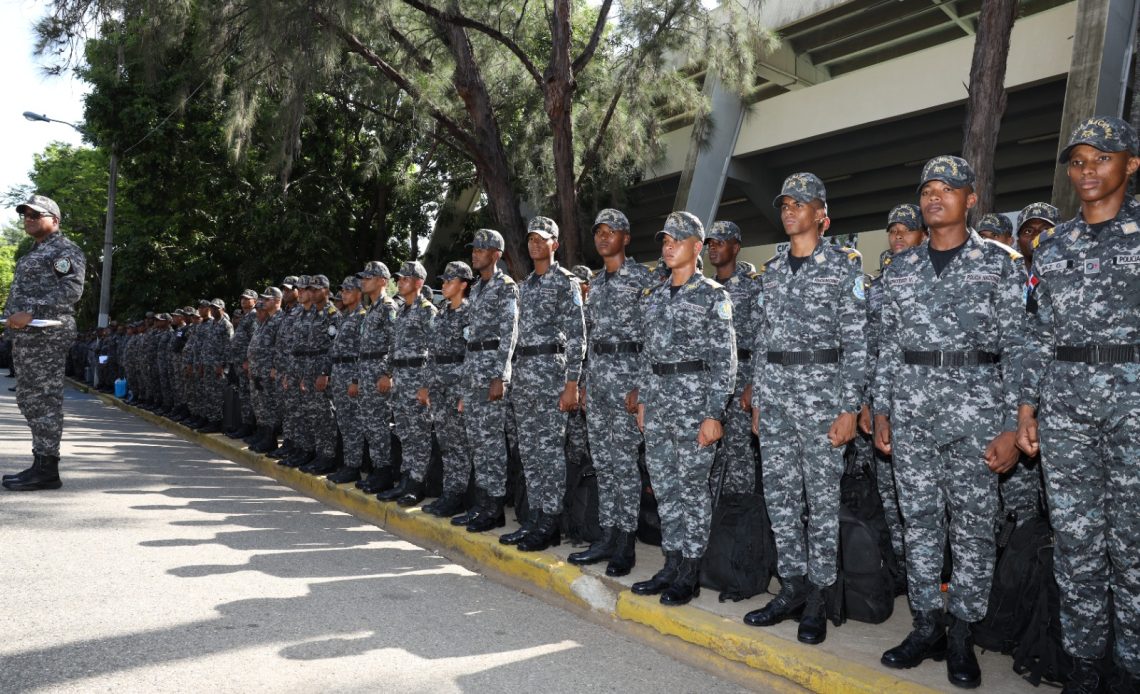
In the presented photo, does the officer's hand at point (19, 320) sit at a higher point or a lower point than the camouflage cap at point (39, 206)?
lower

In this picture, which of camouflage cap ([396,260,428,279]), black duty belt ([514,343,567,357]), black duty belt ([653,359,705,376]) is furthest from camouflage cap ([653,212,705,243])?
camouflage cap ([396,260,428,279])

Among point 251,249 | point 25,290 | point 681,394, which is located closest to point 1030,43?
point 681,394

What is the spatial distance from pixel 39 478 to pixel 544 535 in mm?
4545

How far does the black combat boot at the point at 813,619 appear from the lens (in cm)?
361

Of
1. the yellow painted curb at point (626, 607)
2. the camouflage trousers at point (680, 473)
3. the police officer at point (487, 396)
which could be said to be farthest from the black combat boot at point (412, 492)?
the camouflage trousers at point (680, 473)

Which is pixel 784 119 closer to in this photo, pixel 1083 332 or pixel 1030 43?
pixel 1030 43

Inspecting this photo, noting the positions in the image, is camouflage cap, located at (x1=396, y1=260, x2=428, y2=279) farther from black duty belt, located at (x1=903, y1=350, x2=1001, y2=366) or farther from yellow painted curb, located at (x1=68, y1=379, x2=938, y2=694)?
black duty belt, located at (x1=903, y1=350, x2=1001, y2=366)

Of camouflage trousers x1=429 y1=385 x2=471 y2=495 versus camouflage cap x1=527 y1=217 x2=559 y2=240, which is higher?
camouflage cap x1=527 y1=217 x2=559 y2=240

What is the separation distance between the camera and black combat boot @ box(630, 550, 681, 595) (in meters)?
4.28

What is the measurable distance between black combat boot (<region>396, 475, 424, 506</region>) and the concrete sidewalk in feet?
1.70

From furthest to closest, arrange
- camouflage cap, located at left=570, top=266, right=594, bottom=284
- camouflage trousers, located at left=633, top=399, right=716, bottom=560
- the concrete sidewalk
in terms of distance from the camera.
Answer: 1. camouflage cap, located at left=570, top=266, right=594, bottom=284
2. camouflage trousers, located at left=633, top=399, right=716, bottom=560
3. the concrete sidewalk

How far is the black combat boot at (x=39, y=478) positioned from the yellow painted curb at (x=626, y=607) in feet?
7.29

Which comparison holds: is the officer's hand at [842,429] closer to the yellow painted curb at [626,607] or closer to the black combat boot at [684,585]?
the yellow painted curb at [626,607]

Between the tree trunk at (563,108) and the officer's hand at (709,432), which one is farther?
the tree trunk at (563,108)
